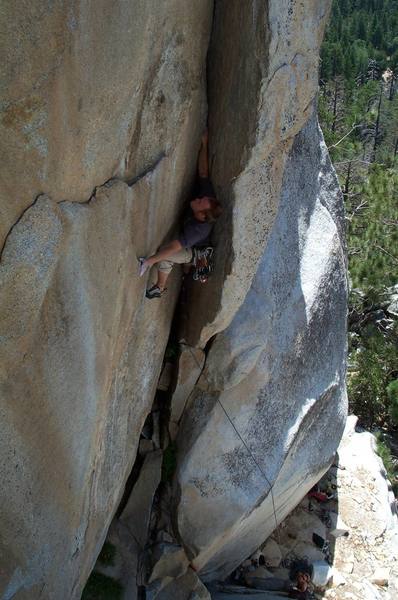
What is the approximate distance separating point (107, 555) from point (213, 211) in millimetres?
3923

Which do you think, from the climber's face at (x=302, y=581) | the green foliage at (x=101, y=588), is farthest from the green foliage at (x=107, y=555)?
the climber's face at (x=302, y=581)

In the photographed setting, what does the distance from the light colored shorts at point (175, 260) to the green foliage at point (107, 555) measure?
3.28 metres

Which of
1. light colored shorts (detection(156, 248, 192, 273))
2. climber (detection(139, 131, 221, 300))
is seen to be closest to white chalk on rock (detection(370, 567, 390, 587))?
climber (detection(139, 131, 221, 300))

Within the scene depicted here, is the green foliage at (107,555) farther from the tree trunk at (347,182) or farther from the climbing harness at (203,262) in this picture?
the tree trunk at (347,182)

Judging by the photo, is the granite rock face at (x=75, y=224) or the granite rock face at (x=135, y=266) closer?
the granite rock face at (x=75, y=224)

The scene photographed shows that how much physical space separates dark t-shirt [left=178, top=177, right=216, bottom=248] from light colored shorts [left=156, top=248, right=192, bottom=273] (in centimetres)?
6

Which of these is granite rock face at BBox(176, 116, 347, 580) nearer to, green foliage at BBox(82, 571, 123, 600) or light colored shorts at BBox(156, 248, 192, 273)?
green foliage at BBox(82, 571, 123, 600)

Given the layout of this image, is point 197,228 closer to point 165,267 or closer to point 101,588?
point 165,267

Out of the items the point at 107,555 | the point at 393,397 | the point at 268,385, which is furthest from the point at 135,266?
the point at 393,397

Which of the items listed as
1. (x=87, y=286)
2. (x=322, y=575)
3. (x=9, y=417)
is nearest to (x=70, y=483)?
(x=9, y=417)

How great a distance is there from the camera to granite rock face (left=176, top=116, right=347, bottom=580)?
696 centimetres

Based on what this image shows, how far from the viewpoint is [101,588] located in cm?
659

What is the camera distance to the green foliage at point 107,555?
6.85 metres

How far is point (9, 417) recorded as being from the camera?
3.83 m
